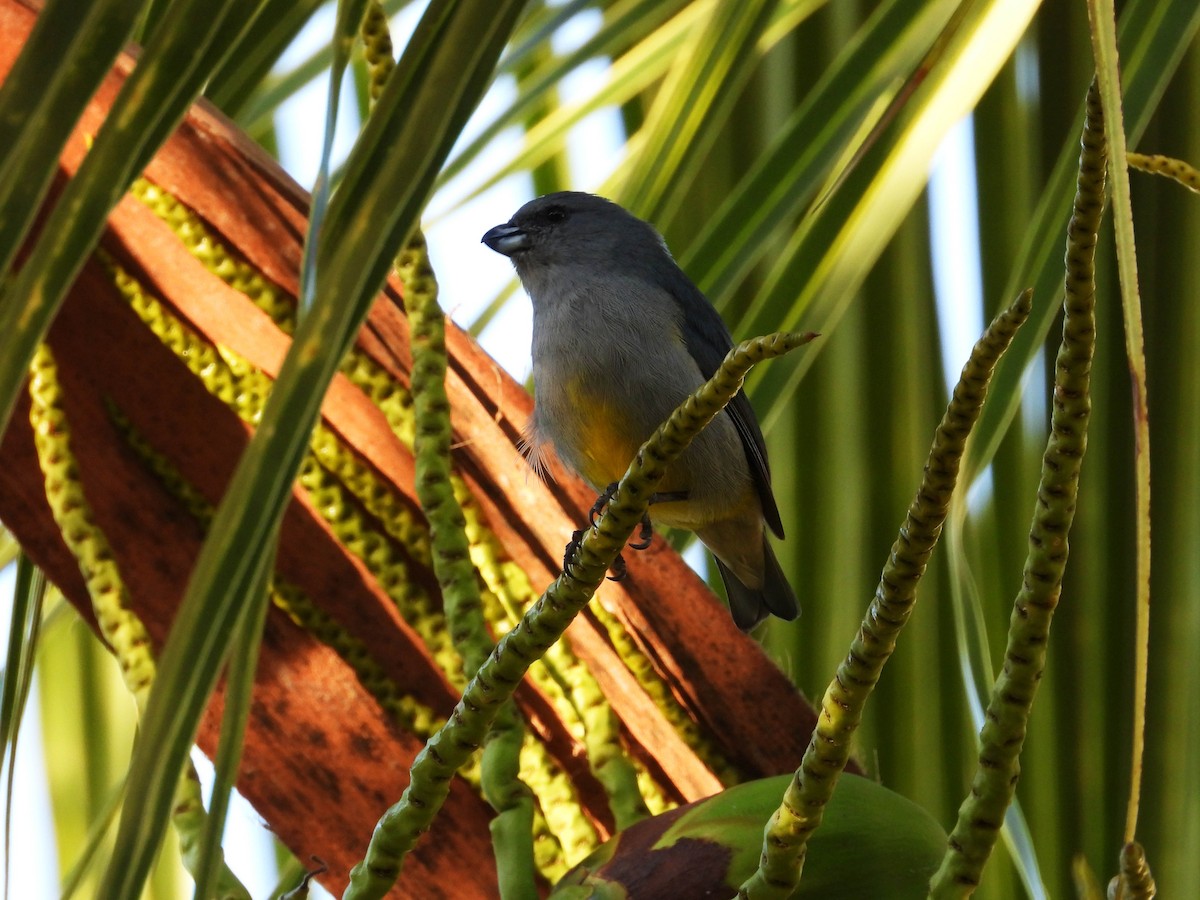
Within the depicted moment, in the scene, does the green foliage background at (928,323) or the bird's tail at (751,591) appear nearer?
the green foliage background at (928,323)

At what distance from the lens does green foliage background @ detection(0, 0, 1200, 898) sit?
1.14 m

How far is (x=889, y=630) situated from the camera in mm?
573

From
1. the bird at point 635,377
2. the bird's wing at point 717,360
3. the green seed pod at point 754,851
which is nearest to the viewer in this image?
the green seed pod at point 754,851

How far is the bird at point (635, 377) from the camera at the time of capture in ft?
7.07

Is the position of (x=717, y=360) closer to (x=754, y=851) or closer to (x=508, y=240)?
(x=508, y=240)

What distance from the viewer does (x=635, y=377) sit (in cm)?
215

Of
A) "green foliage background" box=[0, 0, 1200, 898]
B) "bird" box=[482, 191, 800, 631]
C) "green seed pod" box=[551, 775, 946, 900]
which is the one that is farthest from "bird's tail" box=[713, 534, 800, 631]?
"green seed pod" box=[551, 775, 946, 900]

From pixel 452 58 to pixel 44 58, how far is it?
0.15 metres

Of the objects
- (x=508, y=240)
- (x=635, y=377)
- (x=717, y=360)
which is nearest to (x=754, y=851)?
(x=635, y=377)

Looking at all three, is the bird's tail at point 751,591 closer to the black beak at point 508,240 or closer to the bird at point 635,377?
the bird at point 635,377

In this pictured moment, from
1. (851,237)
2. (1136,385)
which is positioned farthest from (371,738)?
(1136,385)

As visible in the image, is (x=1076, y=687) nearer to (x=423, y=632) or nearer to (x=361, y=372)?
(x=423, y=632)

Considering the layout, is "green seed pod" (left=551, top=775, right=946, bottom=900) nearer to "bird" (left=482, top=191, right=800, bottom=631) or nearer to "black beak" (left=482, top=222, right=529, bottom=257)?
"bird" (left=482, top=191, right=800, bottom=631)

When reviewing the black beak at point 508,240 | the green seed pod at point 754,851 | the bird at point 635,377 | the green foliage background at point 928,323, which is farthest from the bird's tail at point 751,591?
the green seed pod at point 754,851
